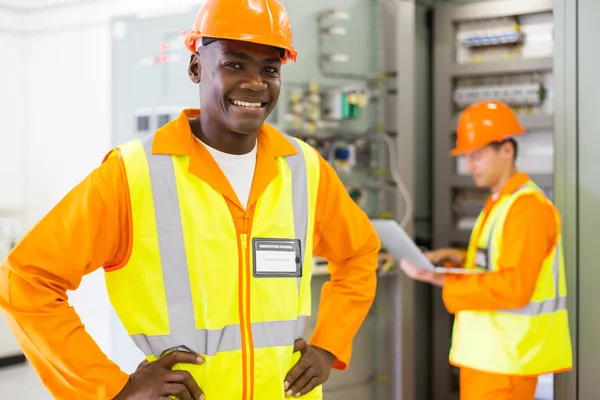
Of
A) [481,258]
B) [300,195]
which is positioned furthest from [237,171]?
[481,258]

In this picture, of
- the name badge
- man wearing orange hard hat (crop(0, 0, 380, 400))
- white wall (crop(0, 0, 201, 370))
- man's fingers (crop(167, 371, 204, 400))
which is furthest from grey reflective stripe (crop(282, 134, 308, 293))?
white wall (crop(0, 0, 201, 370))

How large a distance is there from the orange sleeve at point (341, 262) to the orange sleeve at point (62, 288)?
592mm

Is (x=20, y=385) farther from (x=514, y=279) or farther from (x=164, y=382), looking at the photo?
(x=164, y=382)

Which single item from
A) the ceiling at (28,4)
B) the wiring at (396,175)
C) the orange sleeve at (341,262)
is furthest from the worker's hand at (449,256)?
the ceiling at (28,4)

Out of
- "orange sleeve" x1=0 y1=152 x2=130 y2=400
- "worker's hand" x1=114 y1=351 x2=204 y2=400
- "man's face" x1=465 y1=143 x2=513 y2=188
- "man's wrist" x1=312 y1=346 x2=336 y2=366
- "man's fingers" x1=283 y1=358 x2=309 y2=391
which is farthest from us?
"man's face" x1=465 y1=143 x2=513 y2=188

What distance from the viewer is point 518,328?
9.33 ft

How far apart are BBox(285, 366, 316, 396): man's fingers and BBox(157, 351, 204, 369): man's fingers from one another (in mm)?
270

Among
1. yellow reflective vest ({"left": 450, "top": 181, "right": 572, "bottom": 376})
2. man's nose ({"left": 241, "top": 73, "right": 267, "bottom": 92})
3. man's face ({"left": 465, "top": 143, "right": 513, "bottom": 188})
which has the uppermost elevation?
man's nose ({"left": 241, "top": 73, "right": 267, "bottom": 92})

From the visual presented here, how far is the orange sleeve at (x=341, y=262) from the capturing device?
6.22 ft

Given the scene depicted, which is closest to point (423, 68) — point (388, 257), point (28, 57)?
point (388, 257)

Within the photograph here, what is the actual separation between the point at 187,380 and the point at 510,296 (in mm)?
1609

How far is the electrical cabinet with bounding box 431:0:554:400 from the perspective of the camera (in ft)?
12.8

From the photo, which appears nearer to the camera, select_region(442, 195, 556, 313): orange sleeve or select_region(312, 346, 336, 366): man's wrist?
select_region(312, 346, 336, 366): man's wrist

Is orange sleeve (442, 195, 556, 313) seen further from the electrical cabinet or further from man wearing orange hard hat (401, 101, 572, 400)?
the electrical cabinet
